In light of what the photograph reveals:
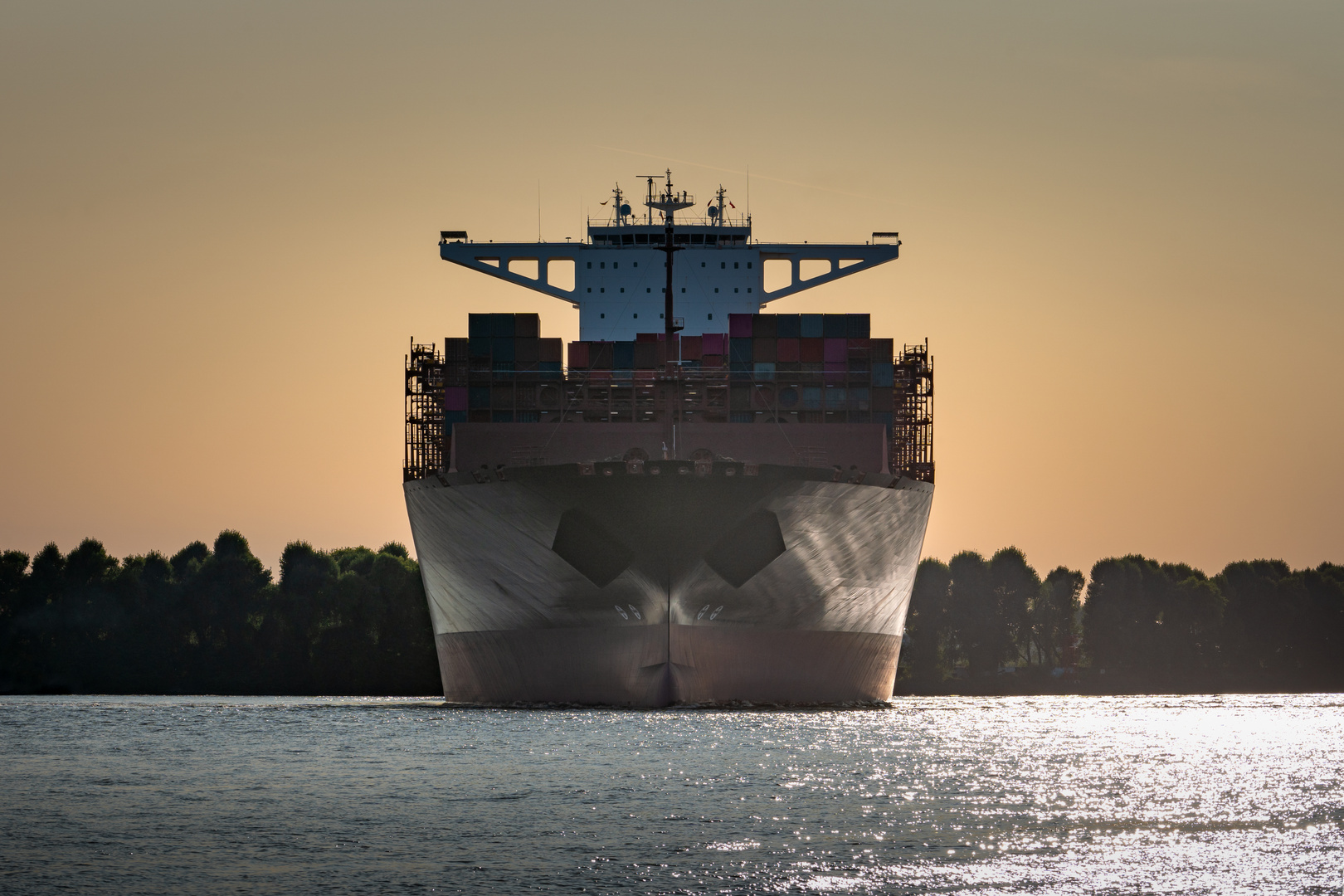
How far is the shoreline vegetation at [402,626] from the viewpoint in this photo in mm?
89688

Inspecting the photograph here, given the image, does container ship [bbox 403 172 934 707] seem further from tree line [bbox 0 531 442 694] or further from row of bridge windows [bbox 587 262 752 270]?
tree line [bbox 0 531 442 694]

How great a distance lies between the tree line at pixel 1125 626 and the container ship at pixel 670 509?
5782 cm

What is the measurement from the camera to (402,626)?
3497 inches

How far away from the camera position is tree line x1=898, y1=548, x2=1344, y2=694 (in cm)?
10462

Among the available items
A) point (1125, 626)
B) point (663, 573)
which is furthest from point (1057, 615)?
point (663, 573)

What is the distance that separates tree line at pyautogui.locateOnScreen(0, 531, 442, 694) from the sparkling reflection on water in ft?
166

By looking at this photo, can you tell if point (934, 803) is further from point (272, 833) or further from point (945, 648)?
point (945, 648)

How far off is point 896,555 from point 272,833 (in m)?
26.2

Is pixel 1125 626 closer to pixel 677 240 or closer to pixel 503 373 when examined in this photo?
pixel 677 240

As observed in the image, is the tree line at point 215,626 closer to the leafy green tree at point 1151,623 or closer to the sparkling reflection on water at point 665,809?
the leafy green tree at point 1151,623

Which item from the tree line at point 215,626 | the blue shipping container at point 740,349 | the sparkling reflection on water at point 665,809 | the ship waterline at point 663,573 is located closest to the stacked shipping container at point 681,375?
the blue shipping container at point 740,349

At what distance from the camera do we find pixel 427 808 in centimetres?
2233

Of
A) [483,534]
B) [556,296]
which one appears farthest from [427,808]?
[556,296]

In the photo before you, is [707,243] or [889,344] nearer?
[889,344]
